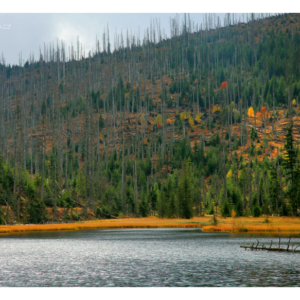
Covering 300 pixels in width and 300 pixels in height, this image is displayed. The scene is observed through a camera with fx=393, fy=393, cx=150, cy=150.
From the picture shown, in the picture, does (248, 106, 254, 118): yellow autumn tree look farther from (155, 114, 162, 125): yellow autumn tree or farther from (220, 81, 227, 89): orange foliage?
(155, 114, 162, 125): yellow autumn tree

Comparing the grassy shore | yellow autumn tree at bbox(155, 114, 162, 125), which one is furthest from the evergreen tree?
yellow autumn tree at bbox(155, 114, 162, 125)

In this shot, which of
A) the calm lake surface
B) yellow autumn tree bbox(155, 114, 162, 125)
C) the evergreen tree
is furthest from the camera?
yellow autumn tree bbox(155, 114, 162, 125)

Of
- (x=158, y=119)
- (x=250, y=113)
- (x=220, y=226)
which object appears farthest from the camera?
(x=250, y=113)

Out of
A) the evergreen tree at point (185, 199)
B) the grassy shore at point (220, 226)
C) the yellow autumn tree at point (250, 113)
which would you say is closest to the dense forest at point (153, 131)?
the evergreen tree at point (185, 199)

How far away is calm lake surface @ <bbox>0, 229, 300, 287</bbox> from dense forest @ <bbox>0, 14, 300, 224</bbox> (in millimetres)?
34470

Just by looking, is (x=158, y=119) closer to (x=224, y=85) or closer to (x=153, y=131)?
(x=153, y=131)

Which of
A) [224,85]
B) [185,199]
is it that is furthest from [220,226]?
[224,85]

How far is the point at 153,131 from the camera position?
489 ft

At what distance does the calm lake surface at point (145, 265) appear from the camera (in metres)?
20.9

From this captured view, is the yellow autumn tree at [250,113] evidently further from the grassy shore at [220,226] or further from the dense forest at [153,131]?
the grassy shore at [220,226]

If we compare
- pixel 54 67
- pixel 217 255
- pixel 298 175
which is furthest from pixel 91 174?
pixel 54 67

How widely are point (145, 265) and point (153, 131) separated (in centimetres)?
12350

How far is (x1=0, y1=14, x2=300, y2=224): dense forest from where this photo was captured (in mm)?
82856
